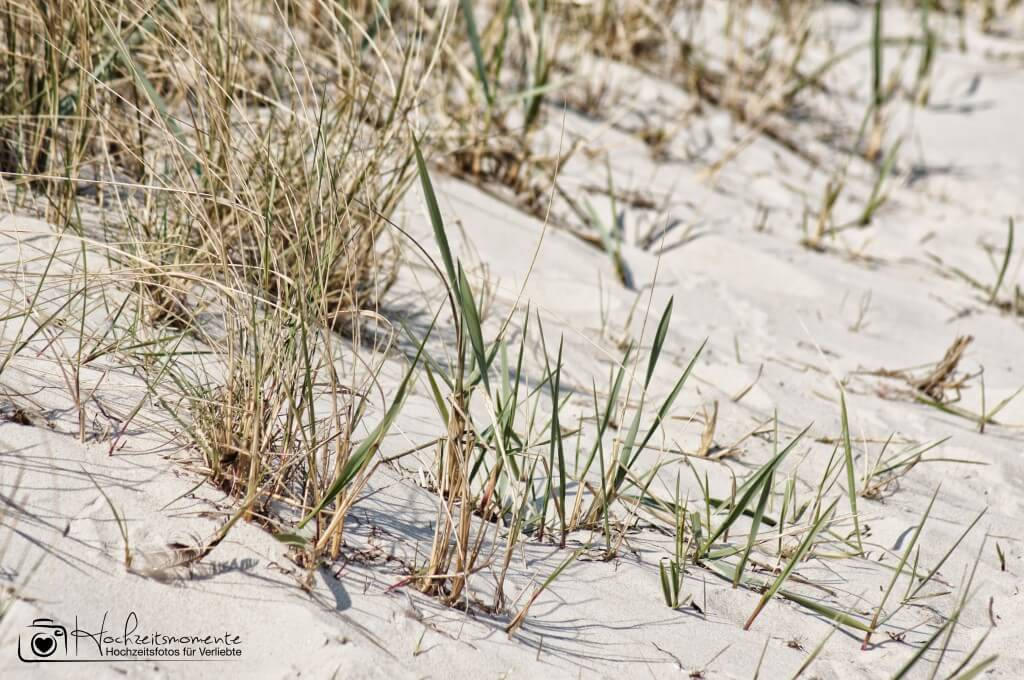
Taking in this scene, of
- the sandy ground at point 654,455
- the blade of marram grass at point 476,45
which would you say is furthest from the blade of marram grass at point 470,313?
the blade of marram grass at point 476,45

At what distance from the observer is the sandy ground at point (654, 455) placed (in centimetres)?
100

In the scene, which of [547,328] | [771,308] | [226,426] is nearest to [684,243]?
[771,308]

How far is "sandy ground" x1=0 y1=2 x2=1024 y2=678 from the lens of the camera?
100 centimetres

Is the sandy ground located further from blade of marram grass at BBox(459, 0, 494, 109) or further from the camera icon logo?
blade of marram grass at BBox(459, 0, 494, 109)

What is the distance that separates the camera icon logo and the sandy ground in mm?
11

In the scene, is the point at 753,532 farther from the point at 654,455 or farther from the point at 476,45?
the point at 476,45

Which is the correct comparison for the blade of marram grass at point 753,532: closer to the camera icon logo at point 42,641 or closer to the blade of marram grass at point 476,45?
the camera icon logo at point 42,641

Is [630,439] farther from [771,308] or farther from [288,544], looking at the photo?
[771,308]

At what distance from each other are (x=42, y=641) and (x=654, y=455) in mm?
957

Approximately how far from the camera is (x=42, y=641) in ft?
2.96

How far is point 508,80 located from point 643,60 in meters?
0.64

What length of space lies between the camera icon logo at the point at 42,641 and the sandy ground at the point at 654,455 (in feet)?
0.04

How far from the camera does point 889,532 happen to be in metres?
1.46

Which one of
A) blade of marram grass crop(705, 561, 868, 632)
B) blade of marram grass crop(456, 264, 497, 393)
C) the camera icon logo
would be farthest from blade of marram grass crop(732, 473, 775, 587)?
the camera icon logo
